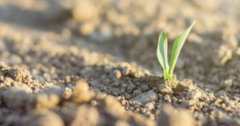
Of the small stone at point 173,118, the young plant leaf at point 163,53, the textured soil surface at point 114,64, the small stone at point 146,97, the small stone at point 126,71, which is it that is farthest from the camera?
the small stone at point 126,71

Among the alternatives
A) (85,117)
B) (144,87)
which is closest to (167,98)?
(144,87)

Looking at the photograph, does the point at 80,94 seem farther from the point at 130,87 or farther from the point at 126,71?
the point at 126,71

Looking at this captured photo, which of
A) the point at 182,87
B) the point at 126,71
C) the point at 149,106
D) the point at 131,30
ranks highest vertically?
the point at 131,30

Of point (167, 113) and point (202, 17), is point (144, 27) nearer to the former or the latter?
point (202, 17)

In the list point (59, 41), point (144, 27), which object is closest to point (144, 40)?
point (144, 27)

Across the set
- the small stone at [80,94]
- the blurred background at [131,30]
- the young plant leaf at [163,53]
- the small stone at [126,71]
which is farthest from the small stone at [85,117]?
the blurred background at [131,30]

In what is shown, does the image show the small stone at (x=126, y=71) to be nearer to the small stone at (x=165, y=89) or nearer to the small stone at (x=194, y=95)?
the small stone at (x=165, y=89)
